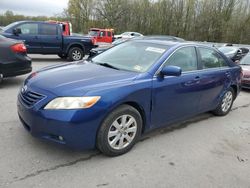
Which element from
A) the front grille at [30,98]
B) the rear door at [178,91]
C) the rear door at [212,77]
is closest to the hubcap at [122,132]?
the rear door at [178,91]

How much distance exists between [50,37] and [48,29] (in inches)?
14.6

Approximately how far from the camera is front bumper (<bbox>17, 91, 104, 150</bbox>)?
3109 mm

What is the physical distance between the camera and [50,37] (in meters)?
12.2

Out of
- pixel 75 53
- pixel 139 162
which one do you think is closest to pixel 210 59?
pixel 139 162

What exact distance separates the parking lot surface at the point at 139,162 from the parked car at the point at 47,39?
782cm

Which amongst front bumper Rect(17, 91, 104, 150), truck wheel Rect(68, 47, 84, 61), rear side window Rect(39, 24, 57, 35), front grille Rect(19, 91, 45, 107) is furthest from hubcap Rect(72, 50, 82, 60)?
front bumper Rect(17, 91, 104, 150)

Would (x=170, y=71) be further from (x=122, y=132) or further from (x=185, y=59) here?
(x=122, y=132)

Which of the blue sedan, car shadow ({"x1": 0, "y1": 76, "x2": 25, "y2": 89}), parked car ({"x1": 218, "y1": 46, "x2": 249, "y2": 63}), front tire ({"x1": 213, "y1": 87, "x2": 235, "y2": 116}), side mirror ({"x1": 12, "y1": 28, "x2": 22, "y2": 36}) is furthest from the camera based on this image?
parked car ({"x1": 218, "y1": 46, "x2": 249, "y2": 63})

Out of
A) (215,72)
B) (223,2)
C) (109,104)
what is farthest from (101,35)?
(109,104)

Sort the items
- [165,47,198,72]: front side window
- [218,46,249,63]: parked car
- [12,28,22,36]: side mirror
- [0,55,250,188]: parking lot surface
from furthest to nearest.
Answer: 1. [218,46,249,63]: parked car
2. [12,28,22,36]: side mirror
3. [165,47,198,72]: front side window
4. [0,55,250,188]: parking lot surface

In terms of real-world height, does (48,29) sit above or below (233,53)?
above

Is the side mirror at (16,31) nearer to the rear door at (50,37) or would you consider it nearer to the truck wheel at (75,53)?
the rear door at (50,37)

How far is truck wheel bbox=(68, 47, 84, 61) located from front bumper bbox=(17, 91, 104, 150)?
980 cm

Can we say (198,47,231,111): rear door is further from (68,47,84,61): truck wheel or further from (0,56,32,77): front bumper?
(68,47,84,61): truck wheel
